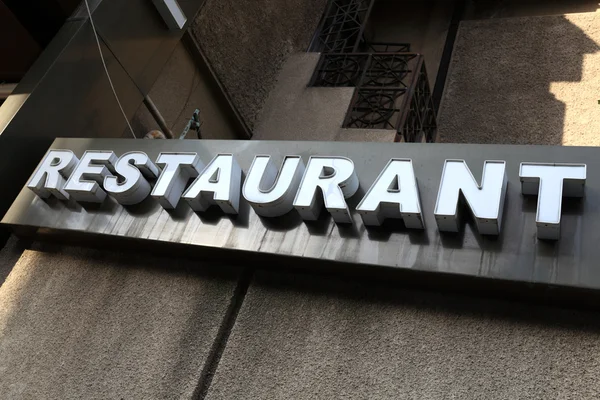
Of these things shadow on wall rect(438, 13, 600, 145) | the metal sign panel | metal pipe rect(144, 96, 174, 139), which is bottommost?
the metal sign panel

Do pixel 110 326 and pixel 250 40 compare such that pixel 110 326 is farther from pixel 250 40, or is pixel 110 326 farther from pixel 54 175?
pixel 250 40

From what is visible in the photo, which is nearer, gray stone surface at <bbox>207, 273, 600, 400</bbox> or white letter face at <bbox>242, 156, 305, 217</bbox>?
gray stone surface at <bbox>207, 273, 600, 400</bbox>

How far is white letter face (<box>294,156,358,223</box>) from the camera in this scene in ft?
12.2

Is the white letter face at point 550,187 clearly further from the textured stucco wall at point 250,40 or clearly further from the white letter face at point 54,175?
the textured stucco wall at point 250,40

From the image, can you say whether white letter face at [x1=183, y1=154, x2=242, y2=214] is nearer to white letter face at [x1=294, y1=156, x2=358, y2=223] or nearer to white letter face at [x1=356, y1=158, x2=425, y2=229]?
white letter face at [x1=294, y1=156, x2=358, y2=223]

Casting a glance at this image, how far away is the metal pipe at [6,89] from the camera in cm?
663

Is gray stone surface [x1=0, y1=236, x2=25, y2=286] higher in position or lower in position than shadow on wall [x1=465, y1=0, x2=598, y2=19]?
lower

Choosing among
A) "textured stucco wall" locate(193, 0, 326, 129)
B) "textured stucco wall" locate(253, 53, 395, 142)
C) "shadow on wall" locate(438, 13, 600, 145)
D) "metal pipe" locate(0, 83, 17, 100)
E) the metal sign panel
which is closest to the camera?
the metal sign panel

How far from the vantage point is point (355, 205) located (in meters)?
3.82

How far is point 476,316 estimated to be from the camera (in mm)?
3400

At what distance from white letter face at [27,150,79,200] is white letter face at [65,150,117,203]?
0.12m

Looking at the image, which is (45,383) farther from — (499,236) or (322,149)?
(499,236)

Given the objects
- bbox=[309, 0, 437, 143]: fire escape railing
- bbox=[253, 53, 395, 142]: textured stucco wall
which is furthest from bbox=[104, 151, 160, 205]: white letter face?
bbox=[309, 0, 437, 143]: fire escape railing

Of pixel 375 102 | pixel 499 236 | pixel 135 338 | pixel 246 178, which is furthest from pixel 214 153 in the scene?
pixel 375 102
